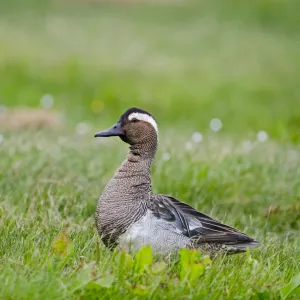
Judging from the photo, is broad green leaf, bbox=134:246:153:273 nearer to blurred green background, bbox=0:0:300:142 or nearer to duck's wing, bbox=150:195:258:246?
duck's wing, bbox=150:195:258:246

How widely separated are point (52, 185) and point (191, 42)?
1286cm

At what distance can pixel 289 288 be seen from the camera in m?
4.45

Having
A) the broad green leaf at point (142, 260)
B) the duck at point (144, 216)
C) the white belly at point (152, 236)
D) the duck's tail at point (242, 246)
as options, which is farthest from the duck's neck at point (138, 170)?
the broad green leaf at point (142, 260)

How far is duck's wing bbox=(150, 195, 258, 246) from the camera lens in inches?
205

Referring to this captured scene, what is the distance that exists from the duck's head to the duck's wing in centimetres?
43

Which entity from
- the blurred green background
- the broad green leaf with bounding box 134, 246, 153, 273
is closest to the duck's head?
the broad green leaf with bounding box 134, 246, 153, 273

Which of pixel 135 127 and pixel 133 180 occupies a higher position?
pixel 135 127

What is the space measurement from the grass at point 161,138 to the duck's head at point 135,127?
2.34 ft

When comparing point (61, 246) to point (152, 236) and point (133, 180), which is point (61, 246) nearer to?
point (152, 236)

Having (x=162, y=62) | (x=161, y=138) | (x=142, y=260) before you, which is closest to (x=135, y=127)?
(x=142, y=260)

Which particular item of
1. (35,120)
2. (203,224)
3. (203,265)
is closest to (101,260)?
(203,265)

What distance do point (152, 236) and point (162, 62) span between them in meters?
12.6

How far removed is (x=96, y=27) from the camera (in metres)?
20.0

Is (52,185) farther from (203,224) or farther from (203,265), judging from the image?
(203,265)
